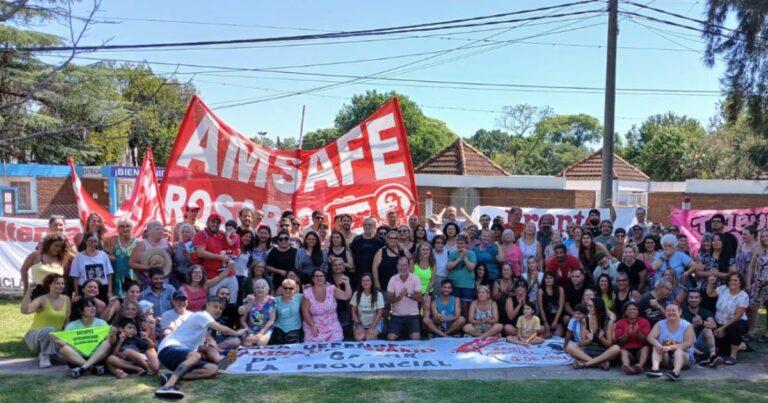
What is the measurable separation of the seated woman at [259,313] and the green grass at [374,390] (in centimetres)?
132

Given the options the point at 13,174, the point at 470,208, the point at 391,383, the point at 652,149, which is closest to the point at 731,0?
the point at 391,383

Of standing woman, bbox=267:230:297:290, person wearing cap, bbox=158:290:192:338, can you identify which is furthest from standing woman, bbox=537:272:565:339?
person wearing cap, bbox=158:290:192:338

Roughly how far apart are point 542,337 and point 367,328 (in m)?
2.28

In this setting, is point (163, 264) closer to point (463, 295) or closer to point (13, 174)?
point (463, 295)

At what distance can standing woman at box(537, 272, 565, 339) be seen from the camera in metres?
7.92

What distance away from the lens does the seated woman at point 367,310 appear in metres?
7.83

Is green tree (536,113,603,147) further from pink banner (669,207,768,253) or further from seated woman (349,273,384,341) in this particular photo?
seated woman (349,273,384,341)

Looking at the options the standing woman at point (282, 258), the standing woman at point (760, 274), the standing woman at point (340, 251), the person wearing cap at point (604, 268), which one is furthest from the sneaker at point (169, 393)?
the standing woman at point (760, 274)

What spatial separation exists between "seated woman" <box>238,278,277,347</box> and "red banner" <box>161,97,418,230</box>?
8.75 ft

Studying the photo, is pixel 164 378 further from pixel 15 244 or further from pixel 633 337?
pixel 15 244

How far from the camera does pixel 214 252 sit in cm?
783

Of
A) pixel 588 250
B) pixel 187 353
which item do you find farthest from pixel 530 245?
pixel 187 353

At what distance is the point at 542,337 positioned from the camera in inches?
309

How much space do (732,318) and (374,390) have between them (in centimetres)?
438
